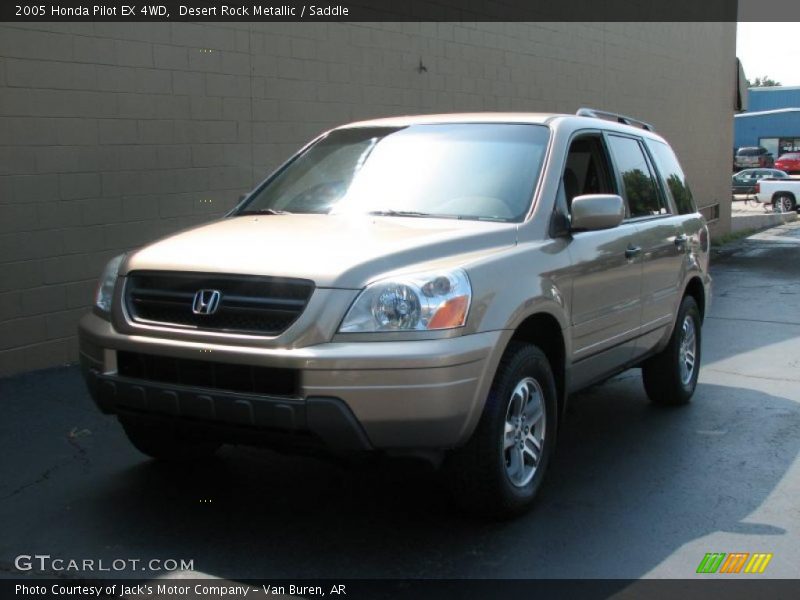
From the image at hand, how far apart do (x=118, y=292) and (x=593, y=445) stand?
3026 millimetres

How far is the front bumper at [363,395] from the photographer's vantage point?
3.92 metres

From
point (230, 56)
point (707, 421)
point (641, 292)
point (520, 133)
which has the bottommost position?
point (707, 421)

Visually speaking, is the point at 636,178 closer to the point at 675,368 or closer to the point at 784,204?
the point at 675,368

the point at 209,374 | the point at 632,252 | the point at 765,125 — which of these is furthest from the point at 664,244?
the point at 765,125

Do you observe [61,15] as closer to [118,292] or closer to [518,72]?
[118,292]

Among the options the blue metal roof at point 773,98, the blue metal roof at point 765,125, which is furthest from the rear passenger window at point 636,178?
the blue metal roof at point 773,98

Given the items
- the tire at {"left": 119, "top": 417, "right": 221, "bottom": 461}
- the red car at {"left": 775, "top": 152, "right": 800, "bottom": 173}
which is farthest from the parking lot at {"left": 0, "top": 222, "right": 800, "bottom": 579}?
the red car at {"left": 775, "top": 152, "right": 800, "bottom": 173}

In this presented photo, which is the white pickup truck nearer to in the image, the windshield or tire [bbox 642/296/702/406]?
tire [bbox 642/296/702/406]

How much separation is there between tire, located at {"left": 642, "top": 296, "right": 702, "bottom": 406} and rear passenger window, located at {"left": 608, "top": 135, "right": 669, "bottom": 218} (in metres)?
0.81

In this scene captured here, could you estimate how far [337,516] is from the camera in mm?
4684

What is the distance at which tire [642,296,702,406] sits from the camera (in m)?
6.80

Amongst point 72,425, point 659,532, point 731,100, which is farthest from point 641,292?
point 731,100

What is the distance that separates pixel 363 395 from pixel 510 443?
3.22 feet

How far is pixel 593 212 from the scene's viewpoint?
499 cm
